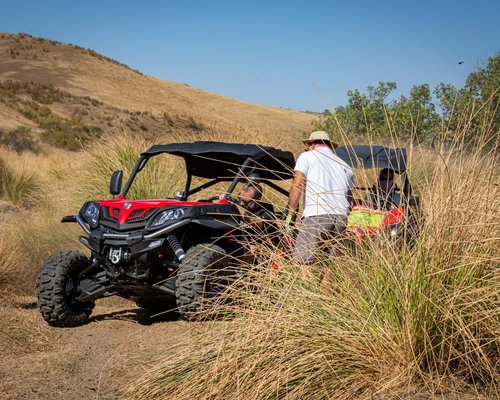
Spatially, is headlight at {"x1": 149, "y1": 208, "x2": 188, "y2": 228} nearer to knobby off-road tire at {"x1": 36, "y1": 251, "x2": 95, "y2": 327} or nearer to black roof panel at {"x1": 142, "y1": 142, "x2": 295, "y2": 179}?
black roof panel at {"x1": 142, "y1": 142, "x2": 295, "y2": 179}

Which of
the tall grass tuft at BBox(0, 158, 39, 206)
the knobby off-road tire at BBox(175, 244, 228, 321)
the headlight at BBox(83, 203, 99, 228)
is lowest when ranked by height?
the tall grass tuft at BBox(0, 158, 39, 206)

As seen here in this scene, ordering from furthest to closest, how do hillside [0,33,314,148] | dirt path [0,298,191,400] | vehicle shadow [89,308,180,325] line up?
hillside [0,33,314,148]
vehicle shadow [89,308,180,325]
dirt path [0,298,191,400]

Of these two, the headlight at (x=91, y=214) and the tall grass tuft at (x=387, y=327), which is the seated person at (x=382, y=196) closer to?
the tall grass tuft at (x=387, y=327)

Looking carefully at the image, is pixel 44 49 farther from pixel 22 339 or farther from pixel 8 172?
pixel 22 339

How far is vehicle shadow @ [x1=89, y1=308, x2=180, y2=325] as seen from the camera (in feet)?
26.7

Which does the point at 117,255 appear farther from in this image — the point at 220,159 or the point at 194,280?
the point at 220,159

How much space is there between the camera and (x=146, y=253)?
23.9 ft

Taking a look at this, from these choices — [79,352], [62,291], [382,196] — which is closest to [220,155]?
[62,291]

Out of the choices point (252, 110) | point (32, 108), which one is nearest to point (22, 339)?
point (32, 108)

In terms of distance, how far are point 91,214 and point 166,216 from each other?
3.00ft

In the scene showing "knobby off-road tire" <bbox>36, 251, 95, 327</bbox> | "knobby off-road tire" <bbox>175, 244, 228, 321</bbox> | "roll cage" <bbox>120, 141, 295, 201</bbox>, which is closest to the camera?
"knobby off-road tire" <bbox>175, 244, 228, 321</bbox>

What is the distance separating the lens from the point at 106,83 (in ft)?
243

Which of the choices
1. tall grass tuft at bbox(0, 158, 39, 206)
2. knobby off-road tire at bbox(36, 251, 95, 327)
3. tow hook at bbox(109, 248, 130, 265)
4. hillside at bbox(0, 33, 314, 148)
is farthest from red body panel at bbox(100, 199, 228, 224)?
hillside at bbox(0, 33, 314, 148)

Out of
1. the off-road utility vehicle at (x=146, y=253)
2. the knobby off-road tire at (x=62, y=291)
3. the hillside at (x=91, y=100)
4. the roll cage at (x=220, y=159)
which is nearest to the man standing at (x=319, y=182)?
the off-road utility vehicle at (x=146, y=253)
